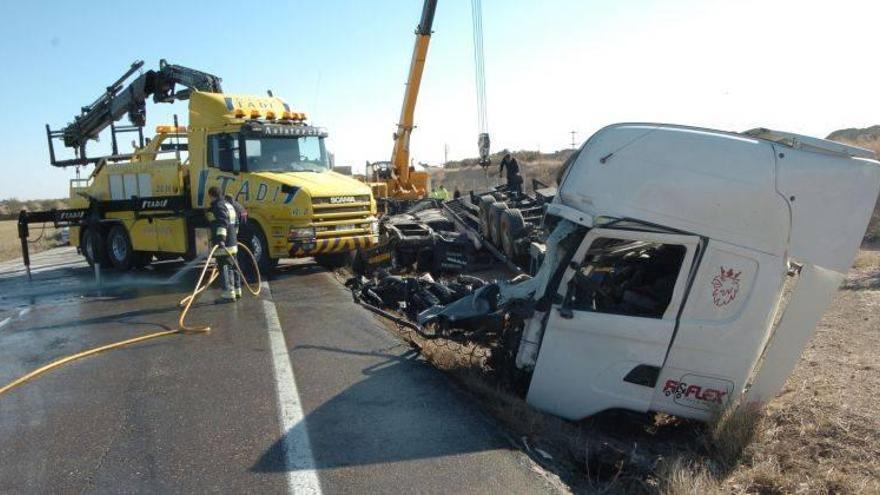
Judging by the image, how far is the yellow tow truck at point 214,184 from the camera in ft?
40.5

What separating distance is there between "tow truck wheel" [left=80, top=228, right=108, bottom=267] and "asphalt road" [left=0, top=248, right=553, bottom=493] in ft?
22.6

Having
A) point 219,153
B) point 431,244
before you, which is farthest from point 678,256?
point 219,153

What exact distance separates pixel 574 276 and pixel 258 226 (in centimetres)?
859

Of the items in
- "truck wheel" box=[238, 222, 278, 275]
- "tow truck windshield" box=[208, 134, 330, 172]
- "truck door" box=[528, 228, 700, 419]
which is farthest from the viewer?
"tow truck windshield" box=[208, 134, 330, 172]

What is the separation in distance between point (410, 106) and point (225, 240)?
1516 cm

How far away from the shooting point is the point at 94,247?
1577 centimetres

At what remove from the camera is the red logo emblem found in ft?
16.3

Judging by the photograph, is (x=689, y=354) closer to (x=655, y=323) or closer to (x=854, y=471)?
(x=655, y=323)

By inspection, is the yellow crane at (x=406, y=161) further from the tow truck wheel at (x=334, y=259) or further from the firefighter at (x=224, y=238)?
the firefighter at (x=224, y=238)

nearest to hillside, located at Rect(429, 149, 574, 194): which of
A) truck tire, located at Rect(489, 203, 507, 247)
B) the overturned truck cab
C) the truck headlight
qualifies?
truck tire, located at Rect(489, 203, 507, 247)

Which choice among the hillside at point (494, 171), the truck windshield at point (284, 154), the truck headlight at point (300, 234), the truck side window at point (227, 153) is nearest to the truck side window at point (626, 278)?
the truck headlight at point (300, 234)

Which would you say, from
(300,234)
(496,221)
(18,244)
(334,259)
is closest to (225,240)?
(300,234)

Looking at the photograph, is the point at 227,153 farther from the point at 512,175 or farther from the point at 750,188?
the point at 750,188

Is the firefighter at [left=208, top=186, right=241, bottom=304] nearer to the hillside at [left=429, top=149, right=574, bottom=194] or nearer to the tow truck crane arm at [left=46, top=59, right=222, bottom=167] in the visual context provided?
the tow truck crane arm at [left=46, top=59, right=222, bottom=167]
